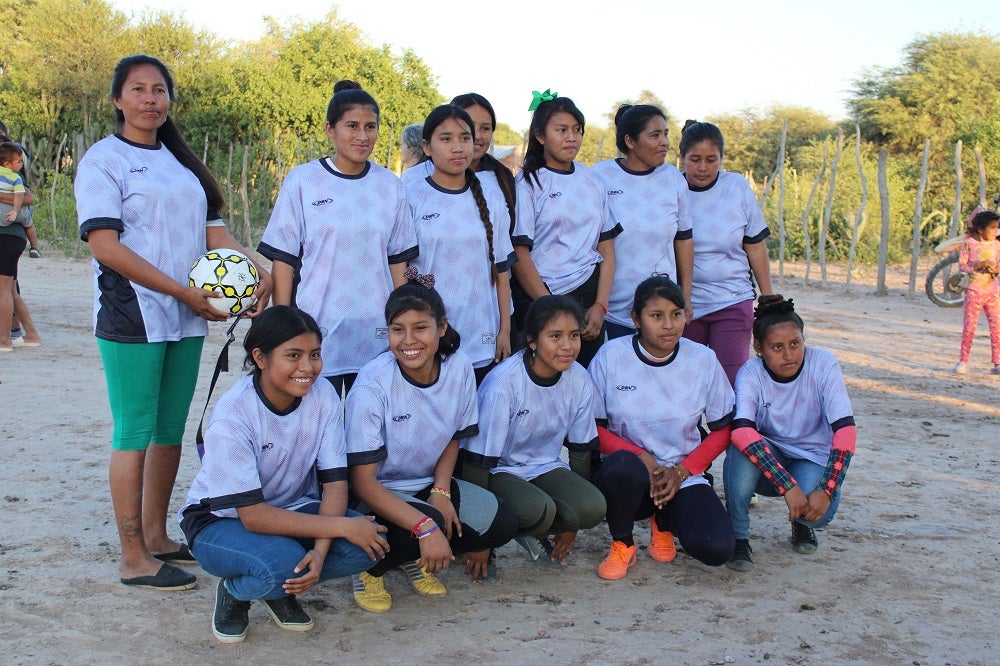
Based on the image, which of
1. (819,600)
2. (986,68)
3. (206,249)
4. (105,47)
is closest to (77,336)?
(206,249)

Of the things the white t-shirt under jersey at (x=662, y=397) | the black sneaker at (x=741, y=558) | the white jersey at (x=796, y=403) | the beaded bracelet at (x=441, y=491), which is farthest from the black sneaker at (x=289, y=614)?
the white jersey at (x=796, y=403)

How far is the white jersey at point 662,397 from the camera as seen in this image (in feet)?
13.2

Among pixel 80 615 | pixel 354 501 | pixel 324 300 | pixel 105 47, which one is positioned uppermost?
pixel 105 47

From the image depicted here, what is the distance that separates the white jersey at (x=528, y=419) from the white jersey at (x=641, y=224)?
65 centimetres

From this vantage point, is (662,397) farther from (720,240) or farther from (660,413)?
(720,240)

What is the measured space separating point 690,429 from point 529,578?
37.6 inches

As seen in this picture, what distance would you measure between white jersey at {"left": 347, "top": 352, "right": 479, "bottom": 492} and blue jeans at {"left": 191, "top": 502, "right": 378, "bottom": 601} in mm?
382

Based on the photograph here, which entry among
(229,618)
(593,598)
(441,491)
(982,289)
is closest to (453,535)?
(441,491)

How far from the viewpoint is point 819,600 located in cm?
351

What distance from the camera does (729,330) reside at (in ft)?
15.3

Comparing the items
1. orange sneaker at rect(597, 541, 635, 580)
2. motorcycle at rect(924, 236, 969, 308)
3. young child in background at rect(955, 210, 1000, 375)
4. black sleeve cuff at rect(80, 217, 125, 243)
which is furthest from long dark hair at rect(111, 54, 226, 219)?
motorcycle at rect(924, 236, 969, 308)

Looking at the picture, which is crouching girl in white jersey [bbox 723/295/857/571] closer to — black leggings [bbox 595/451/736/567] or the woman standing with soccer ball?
black leggings [bbox 595/451/736/567]

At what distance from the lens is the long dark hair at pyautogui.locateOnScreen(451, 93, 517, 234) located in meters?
4.16

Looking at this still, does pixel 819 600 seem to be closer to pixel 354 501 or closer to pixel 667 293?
pixel 667 293
